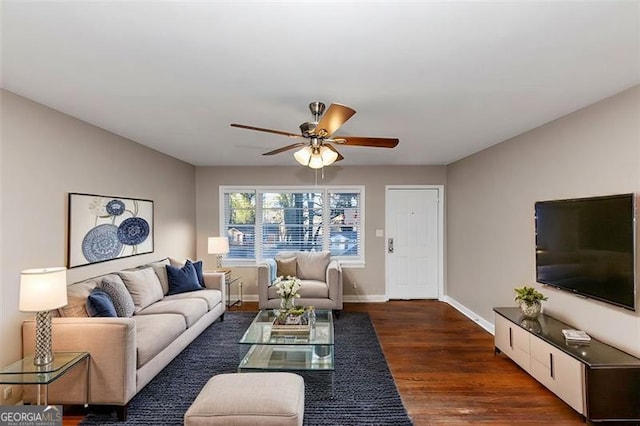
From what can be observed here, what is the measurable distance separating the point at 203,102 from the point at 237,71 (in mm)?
700

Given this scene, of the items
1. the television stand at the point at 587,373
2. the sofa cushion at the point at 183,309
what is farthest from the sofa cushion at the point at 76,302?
the television stand at the point at 587,373

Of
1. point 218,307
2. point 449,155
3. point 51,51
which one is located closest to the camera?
point 51,51

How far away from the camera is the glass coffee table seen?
280 centimetres

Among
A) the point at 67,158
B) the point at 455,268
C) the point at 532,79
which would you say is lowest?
the point at 455,268

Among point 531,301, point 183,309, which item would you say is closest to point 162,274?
point 183,309

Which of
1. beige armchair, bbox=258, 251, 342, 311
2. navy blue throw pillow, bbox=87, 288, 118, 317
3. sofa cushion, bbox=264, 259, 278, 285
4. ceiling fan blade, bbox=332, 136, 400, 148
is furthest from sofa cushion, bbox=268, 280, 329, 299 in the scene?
ceiling fan blade, bbox=332, 136, 400, 148

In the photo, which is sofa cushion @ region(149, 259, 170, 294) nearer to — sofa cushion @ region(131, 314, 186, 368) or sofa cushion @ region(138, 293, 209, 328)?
sofa cushion @ region(138, 293, 209, 328)

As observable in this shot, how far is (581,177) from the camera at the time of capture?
2.79 metres

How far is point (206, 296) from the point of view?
4.09 m

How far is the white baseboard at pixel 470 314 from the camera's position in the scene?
4.20 meters

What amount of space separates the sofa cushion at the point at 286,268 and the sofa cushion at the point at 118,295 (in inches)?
88.8

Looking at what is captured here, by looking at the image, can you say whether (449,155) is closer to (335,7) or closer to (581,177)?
(581,177)

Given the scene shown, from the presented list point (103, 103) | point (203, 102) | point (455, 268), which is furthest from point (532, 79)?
point (455, 268)

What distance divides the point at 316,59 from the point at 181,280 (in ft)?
10.9
